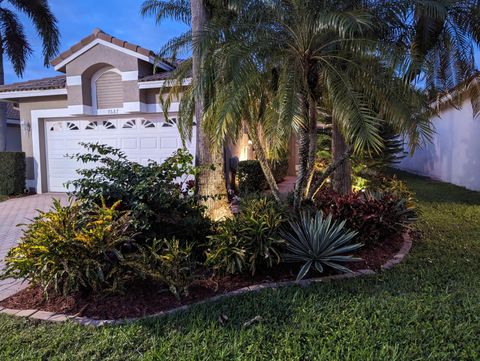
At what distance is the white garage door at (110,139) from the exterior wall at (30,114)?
22.4 inches

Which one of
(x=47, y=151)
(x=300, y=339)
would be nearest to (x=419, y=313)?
(x=300, y=339)

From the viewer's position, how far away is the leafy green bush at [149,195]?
476cm

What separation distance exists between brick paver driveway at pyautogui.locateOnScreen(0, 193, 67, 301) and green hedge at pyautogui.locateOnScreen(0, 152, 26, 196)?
2.16 feet

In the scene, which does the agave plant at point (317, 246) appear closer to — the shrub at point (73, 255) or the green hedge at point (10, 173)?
the shrub at point (73, 255)

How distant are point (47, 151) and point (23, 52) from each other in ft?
17.2

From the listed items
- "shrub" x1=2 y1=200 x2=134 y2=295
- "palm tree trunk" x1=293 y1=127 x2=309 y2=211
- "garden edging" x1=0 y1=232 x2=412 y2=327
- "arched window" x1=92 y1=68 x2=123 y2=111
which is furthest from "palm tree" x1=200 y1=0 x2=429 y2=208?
"arched window" x1=92 y1=68 x2=123 y2=111

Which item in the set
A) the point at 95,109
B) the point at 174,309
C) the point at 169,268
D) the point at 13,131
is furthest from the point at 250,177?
the point at 13,131

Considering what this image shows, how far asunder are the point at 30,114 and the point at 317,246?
1238 cm

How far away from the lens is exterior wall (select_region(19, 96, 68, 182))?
41.7 ft

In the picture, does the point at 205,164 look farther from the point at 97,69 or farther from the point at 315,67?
the point at 97,69

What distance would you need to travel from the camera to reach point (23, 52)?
1525cm

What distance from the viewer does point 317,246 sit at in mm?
4734

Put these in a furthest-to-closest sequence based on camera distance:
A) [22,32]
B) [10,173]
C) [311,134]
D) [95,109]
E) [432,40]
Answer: [22,32], [10,173], [95,109], [432,40], [311,134]

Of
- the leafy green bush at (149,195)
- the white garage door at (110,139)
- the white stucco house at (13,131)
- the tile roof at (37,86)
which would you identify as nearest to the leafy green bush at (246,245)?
the leafy green bush at (149,195)
